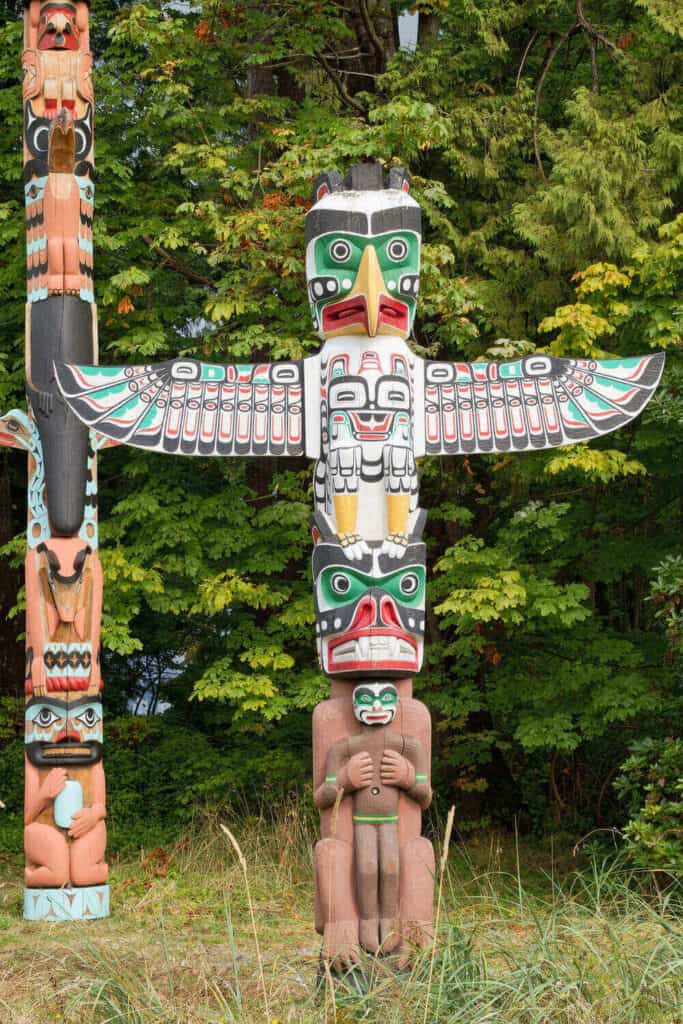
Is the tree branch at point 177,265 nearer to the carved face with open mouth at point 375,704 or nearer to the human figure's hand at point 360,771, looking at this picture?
the carved face with open mouth at point 375,704

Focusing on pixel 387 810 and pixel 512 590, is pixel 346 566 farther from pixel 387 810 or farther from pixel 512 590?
pixel 512 590

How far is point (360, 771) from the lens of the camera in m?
6.48

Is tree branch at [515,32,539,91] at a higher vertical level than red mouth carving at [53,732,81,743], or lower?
higher

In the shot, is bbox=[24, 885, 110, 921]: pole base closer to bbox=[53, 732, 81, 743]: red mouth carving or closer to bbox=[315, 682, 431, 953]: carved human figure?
bbox=[53, 732, 81, 743]: red mouth carving

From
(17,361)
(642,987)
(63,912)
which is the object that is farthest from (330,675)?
(17,361)

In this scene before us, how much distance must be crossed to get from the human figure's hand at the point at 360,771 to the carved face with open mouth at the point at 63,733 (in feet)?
13.9

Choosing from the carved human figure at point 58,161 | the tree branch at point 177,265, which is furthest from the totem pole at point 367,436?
the tree branch at point 177,265

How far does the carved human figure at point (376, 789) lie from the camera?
639 cm

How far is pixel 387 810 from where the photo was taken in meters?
6.51

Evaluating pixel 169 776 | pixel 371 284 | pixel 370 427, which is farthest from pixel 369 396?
pixel 169 776

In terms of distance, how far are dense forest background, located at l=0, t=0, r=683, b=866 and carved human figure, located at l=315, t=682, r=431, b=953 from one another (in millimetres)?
3657

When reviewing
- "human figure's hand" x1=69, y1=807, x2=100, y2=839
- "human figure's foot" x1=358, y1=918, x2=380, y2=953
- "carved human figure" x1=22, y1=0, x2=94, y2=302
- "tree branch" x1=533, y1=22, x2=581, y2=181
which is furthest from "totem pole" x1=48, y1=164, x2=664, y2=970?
"tree branch" x1=533, y1=22, x2=581, y2=181

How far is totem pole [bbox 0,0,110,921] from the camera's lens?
9.98 m

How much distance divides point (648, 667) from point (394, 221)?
6.40 metres
